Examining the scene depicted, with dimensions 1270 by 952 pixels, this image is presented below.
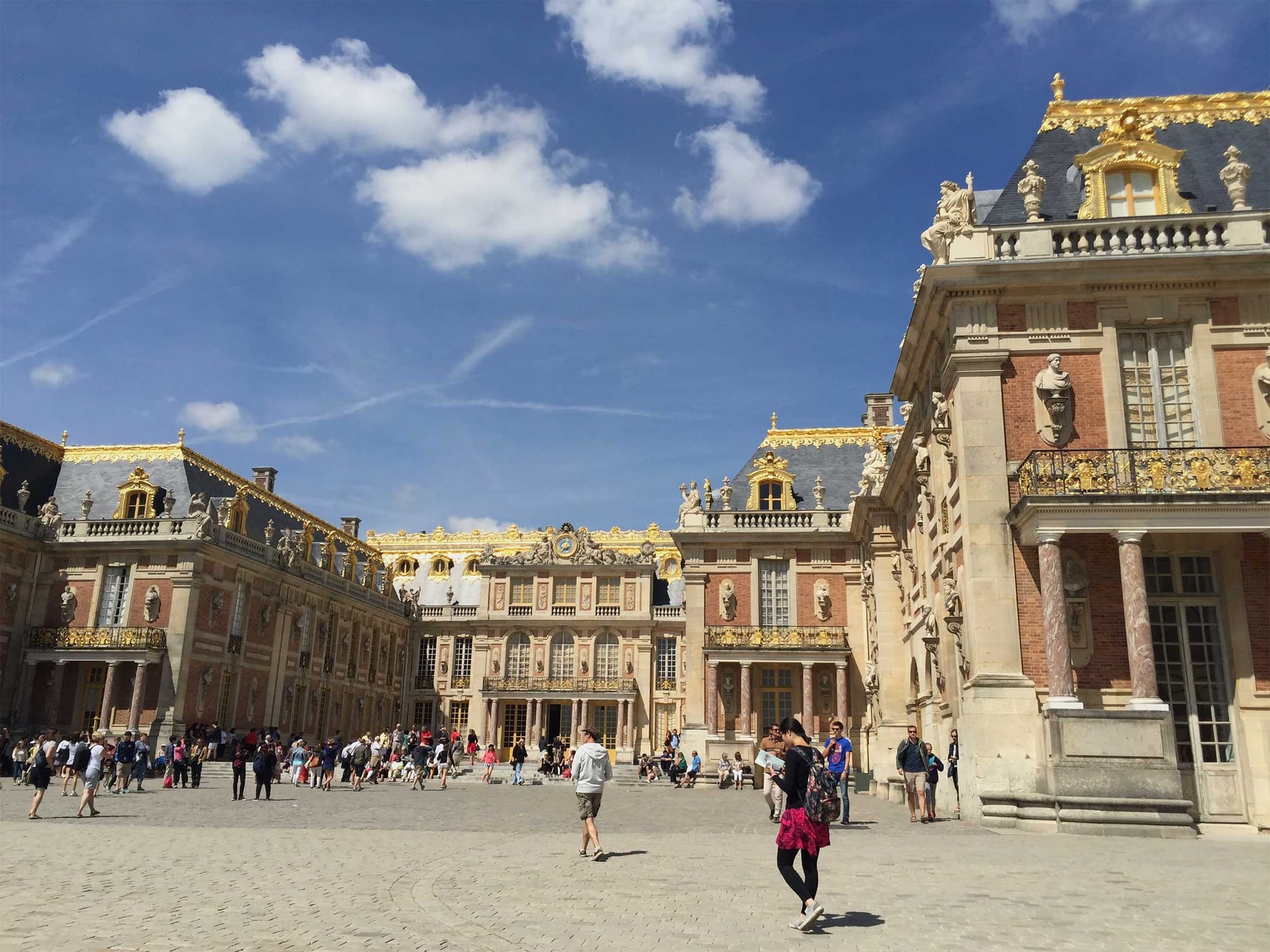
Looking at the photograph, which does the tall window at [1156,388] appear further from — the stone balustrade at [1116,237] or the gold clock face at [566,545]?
the gold clock face at [566,545]

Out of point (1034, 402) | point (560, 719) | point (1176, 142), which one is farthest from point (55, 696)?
point (1176, 142)

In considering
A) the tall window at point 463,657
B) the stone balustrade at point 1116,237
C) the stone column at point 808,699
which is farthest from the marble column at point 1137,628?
the tall window at point 463,657

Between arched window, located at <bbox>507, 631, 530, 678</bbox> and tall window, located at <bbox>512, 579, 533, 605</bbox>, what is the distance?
1.64 m

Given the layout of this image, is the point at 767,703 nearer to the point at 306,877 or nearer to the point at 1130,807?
the point at 1130,807

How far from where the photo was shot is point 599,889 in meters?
8.73

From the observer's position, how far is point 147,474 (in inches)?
1567

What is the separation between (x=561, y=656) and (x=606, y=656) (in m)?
2.49

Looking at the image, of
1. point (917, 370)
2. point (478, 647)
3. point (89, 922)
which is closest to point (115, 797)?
point (89, 922)

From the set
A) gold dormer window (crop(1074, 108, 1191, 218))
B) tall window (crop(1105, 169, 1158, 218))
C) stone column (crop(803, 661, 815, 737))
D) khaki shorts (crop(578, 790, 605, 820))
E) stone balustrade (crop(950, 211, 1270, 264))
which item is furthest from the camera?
stone column (crop(803, 661, 815, 737))

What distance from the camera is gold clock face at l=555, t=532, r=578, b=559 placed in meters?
55.8

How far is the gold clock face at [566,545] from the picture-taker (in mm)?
55844

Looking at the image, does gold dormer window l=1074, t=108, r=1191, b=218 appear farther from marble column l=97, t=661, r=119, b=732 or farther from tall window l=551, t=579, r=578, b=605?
tall window l=551, t=579, r=578, b=605

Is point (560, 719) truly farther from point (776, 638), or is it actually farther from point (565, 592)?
point (776, 638)

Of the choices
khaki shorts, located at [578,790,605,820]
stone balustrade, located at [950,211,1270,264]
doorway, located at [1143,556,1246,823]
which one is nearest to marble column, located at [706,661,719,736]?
doorway, located at [1143,556,1246,823]
